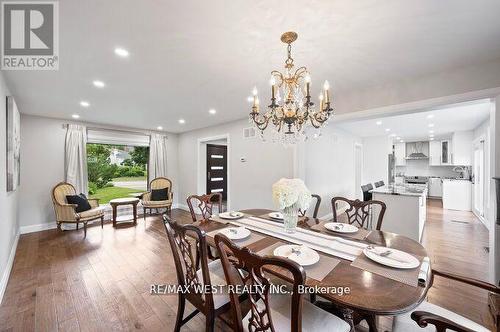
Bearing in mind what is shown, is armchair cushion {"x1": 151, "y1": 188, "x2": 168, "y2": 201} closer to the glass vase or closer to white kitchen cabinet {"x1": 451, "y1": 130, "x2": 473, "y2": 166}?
the glass vase

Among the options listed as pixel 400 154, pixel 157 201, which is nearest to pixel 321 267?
pixel 157 201

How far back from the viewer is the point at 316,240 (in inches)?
64.9

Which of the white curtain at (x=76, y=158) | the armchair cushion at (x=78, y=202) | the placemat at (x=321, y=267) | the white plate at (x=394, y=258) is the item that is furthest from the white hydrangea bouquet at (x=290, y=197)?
the white curtain at (x=76, y=158)

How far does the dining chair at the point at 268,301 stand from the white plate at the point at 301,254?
0.16 metres

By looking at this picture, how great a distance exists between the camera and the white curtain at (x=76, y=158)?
4.66 meters

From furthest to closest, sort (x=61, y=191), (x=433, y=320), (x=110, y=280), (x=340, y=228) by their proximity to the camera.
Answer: (x=61, y=191)
(x=110, y=280)
(x=340, y=228)
(x=433, y=320)

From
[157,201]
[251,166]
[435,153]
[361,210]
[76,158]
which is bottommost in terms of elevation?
[157,201]

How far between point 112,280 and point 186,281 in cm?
153

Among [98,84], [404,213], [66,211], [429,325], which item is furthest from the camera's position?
[66,211]

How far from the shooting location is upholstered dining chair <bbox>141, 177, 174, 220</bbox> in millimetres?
5223

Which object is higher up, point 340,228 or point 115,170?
point 115,170

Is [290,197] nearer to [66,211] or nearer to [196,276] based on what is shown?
[196,276]

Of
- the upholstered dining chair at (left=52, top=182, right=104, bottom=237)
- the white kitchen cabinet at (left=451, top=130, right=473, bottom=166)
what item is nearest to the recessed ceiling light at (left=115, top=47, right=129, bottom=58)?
the upholstered dining chair at (left=52, top=182, right=104, bottom=237)

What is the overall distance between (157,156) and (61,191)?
236 centimetres
